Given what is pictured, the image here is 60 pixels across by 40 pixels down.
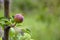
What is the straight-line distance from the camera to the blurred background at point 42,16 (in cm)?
361

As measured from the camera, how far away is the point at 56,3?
4719 mm

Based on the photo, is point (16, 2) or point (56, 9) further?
point (16, 2)

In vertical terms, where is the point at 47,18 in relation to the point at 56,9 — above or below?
below

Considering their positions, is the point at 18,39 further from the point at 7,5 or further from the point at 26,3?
the point at 26,3

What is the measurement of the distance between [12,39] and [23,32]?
67 millimetres

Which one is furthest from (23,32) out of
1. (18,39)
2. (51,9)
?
(51,9)

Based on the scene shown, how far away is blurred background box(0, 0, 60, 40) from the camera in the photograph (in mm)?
3610

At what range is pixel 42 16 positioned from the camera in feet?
14.9

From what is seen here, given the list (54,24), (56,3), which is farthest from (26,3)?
(54,24)

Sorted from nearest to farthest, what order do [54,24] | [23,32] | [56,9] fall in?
1. [23,32]
2. [54,24]
3. [56,9]

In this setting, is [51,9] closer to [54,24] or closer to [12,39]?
[54,24]

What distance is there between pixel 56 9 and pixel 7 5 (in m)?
4.24

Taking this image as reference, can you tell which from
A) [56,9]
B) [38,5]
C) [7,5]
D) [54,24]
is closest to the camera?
[7,5]

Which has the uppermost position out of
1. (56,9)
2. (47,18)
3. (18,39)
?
(56,9)
